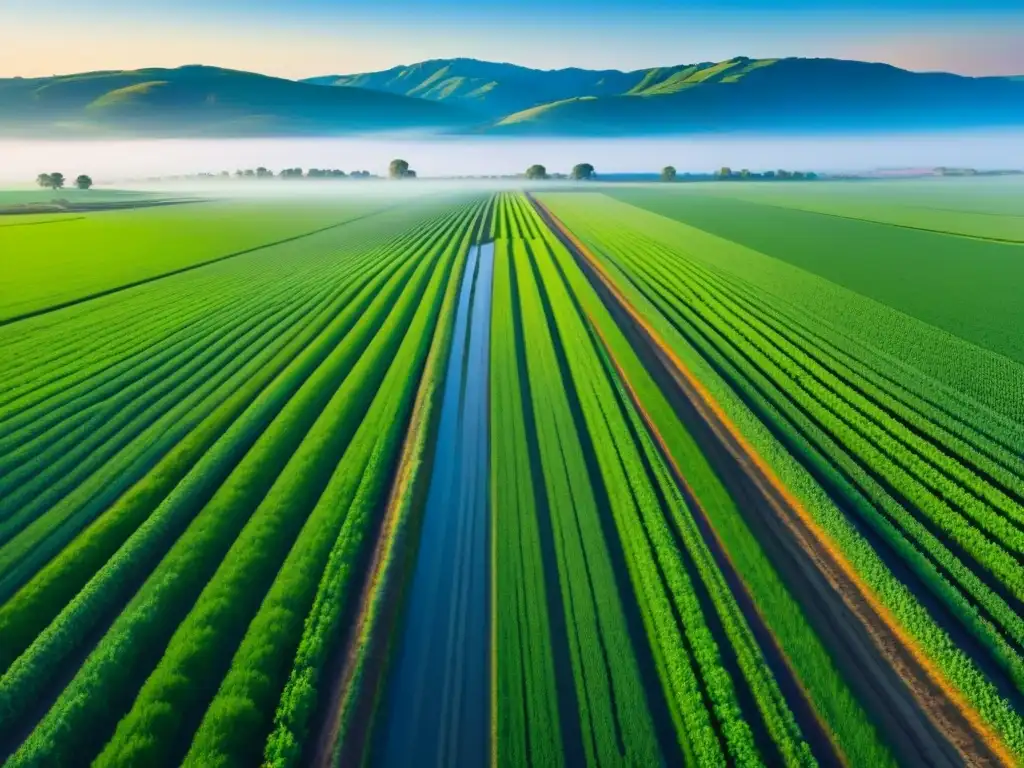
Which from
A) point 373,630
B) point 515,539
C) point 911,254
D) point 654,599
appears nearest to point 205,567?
point 373,630

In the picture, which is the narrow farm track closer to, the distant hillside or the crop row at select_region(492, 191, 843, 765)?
the crop row at select_region(492, 191, 843, 765)

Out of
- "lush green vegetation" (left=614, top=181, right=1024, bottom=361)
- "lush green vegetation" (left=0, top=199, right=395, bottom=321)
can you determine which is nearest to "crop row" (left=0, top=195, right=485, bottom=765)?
"lush green vegetation" (left=0, top=199, right=395, bottom=321)

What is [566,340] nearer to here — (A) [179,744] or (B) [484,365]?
(B) [484,365]

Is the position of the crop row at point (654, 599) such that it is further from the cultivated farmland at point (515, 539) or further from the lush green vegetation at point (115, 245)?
the lush green vegetation at point (115, 245)

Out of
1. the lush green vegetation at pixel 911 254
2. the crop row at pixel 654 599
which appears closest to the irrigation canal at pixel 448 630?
the crop row at pixel 654 599

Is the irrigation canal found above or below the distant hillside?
below

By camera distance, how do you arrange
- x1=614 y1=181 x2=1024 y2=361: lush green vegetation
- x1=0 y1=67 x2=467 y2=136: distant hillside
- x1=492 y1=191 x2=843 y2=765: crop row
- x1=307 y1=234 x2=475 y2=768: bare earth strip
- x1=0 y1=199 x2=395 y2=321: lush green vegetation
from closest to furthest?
x1=492 y1=191 x2=843 y2=765: crop row → x1=307 y1=234 x2=475 y2=768: bare earth strip → x1=614 y1=181 x2=1024 y2=361: lush green vegetation → x1=0 y1=199 x2=395 y2=321: lush green vegetation → x1=0 y1=67 x2=467 y2=136: distant hillside

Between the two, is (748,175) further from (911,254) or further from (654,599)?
(654,599)
